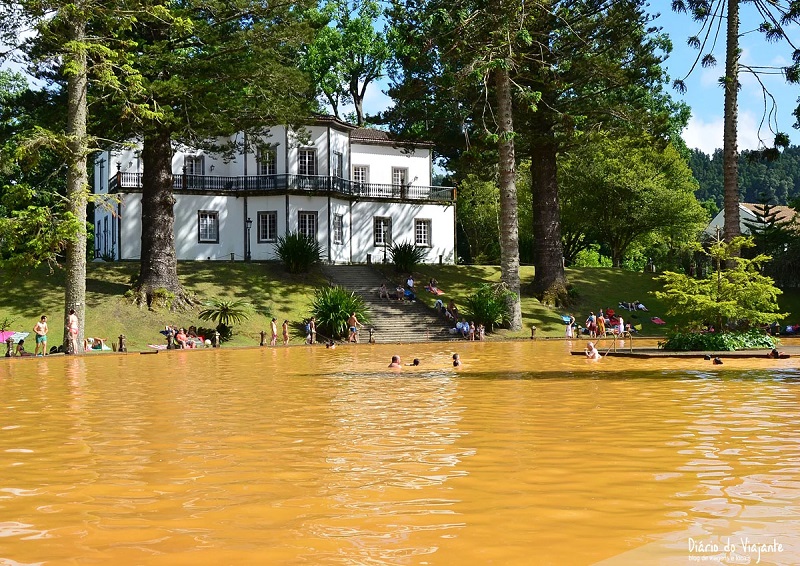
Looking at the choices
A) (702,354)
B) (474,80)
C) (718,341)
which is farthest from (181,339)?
(718,341)

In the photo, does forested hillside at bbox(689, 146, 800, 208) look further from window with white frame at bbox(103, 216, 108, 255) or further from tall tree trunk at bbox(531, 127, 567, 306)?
window with white frame at bbox(103, 216, 108, 255)

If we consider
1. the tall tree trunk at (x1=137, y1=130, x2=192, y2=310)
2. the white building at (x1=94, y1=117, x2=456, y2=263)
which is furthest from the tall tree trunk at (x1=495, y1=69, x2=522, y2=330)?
the tall tree trunk at (x1=137, y1=130, x2=192, y2=310)

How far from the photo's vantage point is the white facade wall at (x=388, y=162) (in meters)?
59.7

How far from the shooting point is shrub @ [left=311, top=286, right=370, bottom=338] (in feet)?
128

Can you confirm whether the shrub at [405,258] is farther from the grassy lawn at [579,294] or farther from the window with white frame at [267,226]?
the window with white frame at [267,226]

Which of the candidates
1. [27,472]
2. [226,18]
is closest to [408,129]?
[226,18]

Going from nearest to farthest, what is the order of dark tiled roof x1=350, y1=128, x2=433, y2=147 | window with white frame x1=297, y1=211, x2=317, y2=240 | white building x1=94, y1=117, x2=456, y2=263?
white building x1=94, y1=117, x2=456, y2=263 < window with white frame x1=297, y1=211, x2=317, y2=240 < dark tiled roof x1=350, y1=128, x2=433, y2=147

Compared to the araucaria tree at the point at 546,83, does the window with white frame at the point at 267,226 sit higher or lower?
lower

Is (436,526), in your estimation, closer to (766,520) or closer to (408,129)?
(766,520)

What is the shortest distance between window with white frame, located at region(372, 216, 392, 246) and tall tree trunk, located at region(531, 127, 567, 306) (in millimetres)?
14517

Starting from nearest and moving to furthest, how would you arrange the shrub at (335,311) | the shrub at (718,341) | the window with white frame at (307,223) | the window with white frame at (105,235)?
the shrub at (718,341) → the shrub at (335,311) → the window with white frame at (307,223) → the window with white frame at (105,235)

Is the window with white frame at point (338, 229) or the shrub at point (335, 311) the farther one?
the window with white frame at point (338, 229)

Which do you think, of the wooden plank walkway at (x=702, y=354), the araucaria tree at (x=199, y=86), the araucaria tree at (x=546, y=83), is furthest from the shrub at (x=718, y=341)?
the araucaria tree at (x=199, y=86)

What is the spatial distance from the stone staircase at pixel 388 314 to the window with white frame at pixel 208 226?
957 cm
